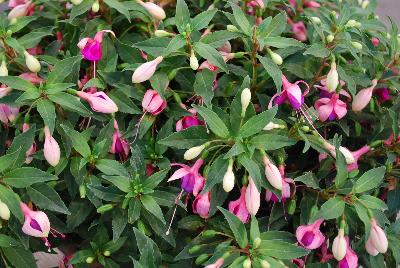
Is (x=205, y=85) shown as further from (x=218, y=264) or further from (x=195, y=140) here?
(x=218, y=264)

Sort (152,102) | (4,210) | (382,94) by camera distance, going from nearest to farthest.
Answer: (4,210) → (152,102) → (382,94)

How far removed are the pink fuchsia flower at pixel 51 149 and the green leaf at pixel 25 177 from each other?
A: 0.15 feet

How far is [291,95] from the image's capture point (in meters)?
0.96

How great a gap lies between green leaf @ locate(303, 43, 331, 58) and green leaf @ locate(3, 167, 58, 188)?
1.38ft

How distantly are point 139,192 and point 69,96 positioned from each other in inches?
6.9

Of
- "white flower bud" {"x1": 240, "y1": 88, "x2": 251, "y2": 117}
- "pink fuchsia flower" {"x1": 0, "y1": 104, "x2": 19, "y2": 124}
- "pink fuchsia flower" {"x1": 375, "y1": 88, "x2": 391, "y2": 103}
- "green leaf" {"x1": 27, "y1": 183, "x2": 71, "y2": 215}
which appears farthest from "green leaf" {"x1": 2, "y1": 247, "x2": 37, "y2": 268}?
"pink fuchsia flower" {"x1": 375, "y1": 88, "x2": 391, "y2": 103}

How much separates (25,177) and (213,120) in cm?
28

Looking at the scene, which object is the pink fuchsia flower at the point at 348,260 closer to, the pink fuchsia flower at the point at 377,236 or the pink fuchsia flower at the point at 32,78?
the pink fuchsia flower at the point at 377,236

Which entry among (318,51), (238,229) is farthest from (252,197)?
(318,51)

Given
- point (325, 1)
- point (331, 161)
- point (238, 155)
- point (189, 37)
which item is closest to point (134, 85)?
point (189, 37)

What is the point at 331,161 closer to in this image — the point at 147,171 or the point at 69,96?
the point at 147,171

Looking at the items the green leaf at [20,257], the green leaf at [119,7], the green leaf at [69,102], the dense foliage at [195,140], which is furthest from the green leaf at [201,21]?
the green leaf at [20,257]

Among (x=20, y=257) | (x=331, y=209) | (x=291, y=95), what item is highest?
(x=291, y=95)

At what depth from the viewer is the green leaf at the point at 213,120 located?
889 millimetres
